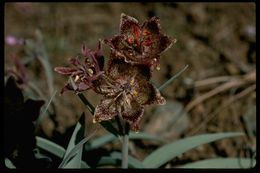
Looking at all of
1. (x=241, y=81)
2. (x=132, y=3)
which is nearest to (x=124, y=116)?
(x=241, y=81)

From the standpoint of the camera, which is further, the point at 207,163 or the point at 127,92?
the point at 207,163

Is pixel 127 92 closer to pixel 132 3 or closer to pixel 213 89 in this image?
pixel 213 89

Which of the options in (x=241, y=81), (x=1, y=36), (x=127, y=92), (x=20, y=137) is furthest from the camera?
(x=241, y=81)

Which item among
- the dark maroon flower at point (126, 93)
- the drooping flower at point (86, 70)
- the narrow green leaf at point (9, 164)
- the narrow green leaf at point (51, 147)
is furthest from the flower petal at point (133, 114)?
the narrow green leaf at point (9, 164)

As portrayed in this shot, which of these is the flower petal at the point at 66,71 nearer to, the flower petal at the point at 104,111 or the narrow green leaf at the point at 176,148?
the flower petal at the point at 104,111

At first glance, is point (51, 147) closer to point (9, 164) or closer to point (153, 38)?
point (9, 164)

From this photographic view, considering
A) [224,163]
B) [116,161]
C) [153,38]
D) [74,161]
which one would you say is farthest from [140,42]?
[224,163]

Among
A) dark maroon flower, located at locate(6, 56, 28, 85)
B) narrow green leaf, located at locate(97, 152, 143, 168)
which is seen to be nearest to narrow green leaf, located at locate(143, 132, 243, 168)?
narrow green leaf, located at locate(97, 152, 143, 168)
